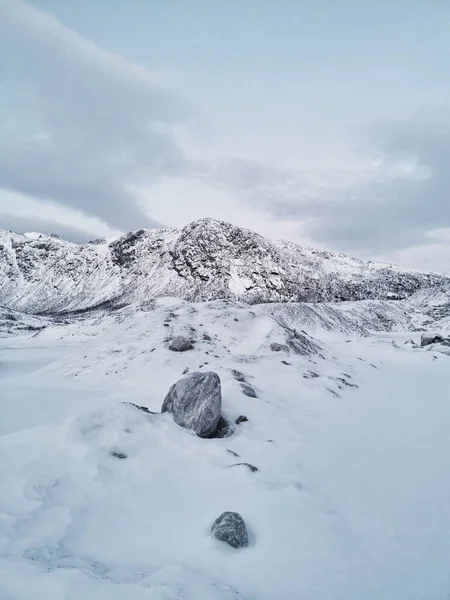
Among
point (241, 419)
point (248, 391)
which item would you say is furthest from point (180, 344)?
point (241, 419)

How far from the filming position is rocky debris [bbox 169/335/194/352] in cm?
2097

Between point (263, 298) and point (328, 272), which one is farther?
point (328, 272)

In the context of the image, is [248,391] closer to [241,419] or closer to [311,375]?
[241,419]

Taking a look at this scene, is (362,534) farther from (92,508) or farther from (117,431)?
(117,431)

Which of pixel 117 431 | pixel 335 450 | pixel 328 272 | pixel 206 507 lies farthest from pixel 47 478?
pixel 328 272

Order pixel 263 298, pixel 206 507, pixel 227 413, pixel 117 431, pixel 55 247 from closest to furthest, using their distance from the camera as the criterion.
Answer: pixel 206 507 → pixel 117 431 → pixel 227 413 → pixel 263 298 → pixel 55 247

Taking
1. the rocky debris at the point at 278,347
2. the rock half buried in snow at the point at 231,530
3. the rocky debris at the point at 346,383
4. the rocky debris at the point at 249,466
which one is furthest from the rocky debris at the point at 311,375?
the rock half buried in snow at the point at 231,530

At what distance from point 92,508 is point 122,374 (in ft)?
43.0

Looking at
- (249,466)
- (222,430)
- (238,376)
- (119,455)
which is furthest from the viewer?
(238,376)

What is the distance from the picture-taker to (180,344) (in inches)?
830

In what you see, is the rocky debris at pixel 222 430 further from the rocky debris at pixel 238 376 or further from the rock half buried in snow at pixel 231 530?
the rock half buried in snow at pixel 231 530

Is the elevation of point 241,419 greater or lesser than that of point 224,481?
greater

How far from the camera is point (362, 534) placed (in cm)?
661

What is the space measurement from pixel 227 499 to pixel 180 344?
1405 centimetres
